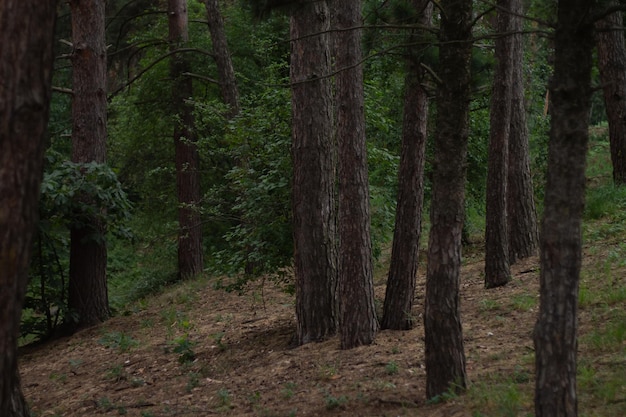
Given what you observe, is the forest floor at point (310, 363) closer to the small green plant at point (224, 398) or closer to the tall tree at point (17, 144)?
the small green plant at point (224, 398)

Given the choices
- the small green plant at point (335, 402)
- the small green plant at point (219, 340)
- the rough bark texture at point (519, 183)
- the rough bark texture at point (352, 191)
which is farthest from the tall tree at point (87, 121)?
the small green plant at point (335, 402)

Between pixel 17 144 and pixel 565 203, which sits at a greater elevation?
pixel 17 144

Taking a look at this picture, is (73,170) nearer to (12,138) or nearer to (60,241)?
(60,241)

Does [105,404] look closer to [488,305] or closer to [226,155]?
[488,305]

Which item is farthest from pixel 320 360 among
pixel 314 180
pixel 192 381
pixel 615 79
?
pixel 615 79

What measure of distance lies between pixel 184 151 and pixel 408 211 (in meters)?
11.1

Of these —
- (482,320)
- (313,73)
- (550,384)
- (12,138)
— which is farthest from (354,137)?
(12,138)

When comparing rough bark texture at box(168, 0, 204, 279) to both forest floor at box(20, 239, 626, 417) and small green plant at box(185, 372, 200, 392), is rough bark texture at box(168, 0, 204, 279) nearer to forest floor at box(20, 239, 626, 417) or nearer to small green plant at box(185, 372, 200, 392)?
forest floor at box(20, 239, 626, 417)

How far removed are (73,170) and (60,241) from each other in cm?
142

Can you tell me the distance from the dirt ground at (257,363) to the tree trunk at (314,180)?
0.54 metres

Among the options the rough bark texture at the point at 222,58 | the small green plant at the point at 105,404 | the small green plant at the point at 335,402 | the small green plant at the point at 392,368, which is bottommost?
the small green plant at the point at 105,404

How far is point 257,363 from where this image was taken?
34.4 ft

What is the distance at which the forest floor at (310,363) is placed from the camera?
7285mm

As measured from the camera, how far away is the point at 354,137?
996 centimetres
